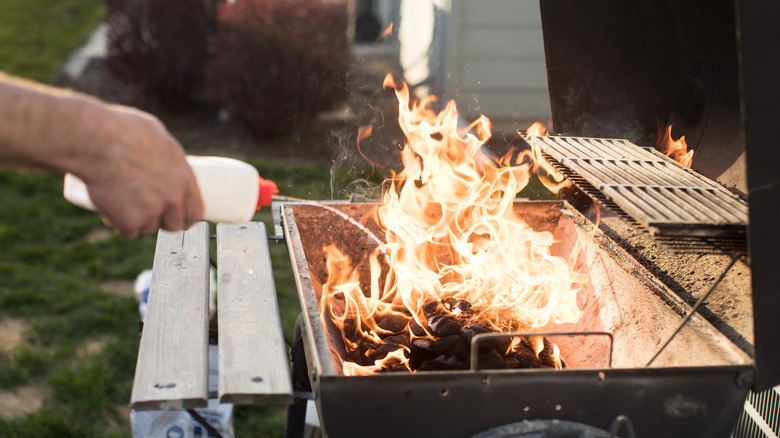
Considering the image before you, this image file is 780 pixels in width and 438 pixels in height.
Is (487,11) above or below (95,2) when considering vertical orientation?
below

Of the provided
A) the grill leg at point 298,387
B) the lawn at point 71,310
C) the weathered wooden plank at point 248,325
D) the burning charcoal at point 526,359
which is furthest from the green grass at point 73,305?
the burning charcoal at point 526,359

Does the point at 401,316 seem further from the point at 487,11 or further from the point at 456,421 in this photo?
the point at 487,11

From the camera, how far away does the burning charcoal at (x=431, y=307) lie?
224cm

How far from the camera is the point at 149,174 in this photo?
4.15ft

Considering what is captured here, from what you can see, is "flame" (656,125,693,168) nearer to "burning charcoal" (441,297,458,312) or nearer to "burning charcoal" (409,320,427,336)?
"burning charcoal" (441,297,458,312)

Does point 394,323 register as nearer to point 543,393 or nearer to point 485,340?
point 485,340

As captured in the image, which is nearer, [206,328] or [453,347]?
[206,328]

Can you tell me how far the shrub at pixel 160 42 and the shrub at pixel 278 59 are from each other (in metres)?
0.62

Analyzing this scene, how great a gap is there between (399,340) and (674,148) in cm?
125

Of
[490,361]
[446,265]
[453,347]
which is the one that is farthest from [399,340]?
[446,265]

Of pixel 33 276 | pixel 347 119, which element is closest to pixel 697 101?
pixel 33 276

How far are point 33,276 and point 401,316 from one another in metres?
3.08

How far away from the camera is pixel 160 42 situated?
7145 mm

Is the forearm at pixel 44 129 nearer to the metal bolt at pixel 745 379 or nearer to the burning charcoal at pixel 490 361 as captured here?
the burning charcoal at pixel 490 361
